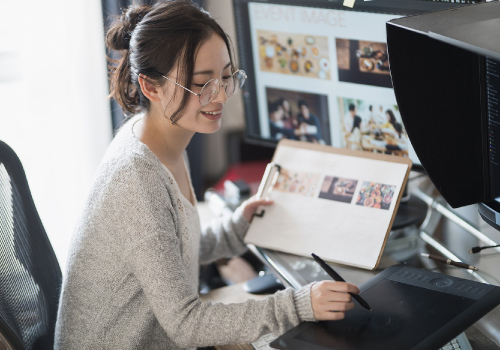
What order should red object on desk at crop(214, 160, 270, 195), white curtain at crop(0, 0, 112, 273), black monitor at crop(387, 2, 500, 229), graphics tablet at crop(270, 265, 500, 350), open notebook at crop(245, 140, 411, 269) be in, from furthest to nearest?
1. red object on desk at crop(214, 160, 270, 195)
2. white curtain at crop(0, 0, 112, 273)
3. open notebook at crop(245, 140, 411, 269)
4. black monitor at crop(387, 2, 500, 229)
5. graphics tablet at crop(270, 265, 500, 350)

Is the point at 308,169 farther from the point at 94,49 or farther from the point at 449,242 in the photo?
the point at 94,49

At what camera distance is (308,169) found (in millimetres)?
1378

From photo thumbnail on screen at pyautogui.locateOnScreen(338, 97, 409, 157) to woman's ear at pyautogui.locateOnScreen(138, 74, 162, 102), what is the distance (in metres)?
0.46

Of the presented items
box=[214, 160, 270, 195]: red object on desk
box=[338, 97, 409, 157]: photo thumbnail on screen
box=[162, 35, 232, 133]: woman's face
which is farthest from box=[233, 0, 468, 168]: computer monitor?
box=[214, 160, 270, 195]: red object on desk

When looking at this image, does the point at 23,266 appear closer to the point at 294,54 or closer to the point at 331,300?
the point at 331,300

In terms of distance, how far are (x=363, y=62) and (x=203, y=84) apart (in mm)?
401

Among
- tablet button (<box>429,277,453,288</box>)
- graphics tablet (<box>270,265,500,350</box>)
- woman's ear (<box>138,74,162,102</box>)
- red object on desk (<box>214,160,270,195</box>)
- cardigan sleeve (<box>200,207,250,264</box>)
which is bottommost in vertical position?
red object on desk (<box>214,160,270,195</box>)

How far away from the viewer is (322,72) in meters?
1.46

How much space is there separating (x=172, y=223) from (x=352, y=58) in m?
0.57

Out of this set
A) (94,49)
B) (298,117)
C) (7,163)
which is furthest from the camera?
(94,49)

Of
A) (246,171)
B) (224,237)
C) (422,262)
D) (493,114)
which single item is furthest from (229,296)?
(246,171)

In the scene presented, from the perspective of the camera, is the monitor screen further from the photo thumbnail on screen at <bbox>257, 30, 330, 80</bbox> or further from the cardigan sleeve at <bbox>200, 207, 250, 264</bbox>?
the cardigan sleeve at <bbox>200, 207, 250, 264</bbox>

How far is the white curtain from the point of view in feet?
6.91

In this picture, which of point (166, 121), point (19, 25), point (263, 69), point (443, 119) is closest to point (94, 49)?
point (19, 25)
